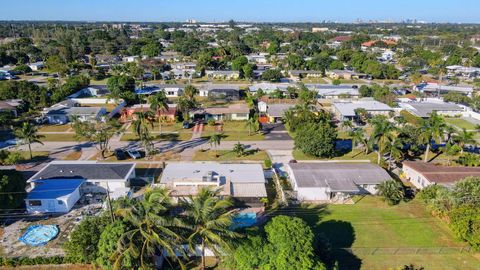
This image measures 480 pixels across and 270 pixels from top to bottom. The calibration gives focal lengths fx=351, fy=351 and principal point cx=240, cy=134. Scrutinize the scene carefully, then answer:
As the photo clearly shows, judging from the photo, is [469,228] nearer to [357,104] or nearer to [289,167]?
[289,167]

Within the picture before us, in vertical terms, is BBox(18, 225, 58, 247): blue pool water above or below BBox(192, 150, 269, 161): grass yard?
below

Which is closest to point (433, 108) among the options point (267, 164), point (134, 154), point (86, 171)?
point (267, 164)

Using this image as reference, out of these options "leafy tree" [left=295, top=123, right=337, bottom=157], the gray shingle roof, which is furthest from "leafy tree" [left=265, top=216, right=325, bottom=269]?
"leafy tree" [left=295, top=123, right=337, bottom=157]

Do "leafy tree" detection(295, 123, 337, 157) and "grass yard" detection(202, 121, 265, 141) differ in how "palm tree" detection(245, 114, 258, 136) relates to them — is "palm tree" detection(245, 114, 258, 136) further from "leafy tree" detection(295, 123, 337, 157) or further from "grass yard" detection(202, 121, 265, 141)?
"leafy tree" detection(295, 123, 337, 157)

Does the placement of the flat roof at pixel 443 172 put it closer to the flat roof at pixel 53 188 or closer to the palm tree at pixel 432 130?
the palm tree at pixel 432 130

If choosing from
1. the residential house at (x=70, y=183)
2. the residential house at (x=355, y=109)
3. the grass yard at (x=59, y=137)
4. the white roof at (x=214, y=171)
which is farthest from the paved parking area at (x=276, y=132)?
the grass yard at (x=59, y=137)

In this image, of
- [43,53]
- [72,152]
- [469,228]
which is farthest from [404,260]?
[43,53]
